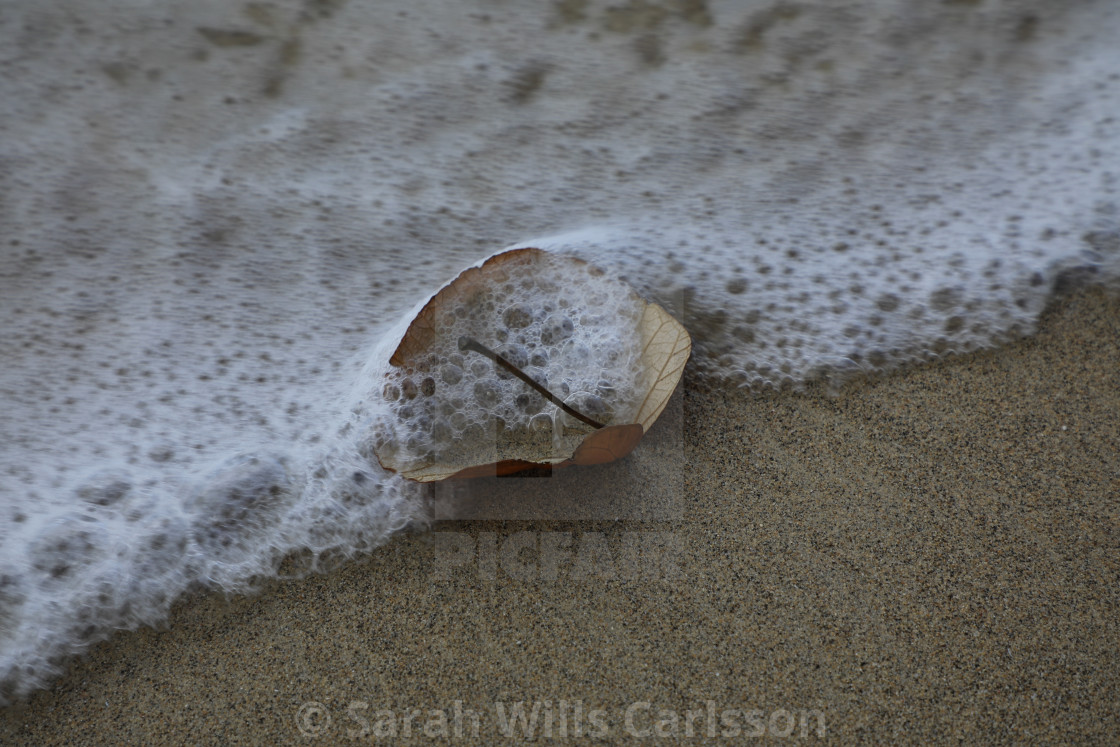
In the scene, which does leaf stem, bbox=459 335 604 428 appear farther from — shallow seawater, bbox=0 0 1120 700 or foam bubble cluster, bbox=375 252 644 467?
shallow seawater, bbox=0 0 1120 700

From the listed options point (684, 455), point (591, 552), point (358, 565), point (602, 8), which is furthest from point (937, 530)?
point (602, 8)

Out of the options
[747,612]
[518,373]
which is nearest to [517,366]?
[518,373]

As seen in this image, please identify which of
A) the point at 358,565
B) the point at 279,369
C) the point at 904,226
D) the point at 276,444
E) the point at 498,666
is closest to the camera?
the point at 498,666

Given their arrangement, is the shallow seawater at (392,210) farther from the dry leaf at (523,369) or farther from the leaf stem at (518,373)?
the leaf stem at (518,373)

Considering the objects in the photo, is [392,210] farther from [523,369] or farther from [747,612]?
[747,612]

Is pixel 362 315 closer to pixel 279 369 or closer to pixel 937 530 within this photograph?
pixel 279 369

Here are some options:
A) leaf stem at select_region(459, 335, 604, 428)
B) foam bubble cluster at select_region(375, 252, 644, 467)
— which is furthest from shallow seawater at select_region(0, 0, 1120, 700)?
leaf stem at select_region(459, 335, 604, 428)
